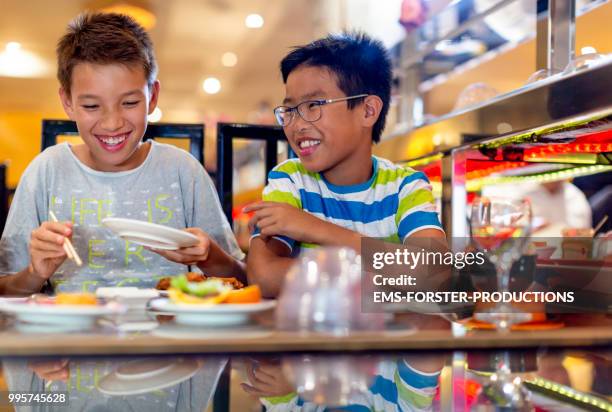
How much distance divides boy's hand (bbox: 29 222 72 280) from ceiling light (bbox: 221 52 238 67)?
463 centimetres

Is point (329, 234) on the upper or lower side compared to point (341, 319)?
upper

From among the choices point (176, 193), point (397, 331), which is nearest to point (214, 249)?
point (176, 193)

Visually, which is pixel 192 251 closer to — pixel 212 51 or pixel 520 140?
pixel 520 140

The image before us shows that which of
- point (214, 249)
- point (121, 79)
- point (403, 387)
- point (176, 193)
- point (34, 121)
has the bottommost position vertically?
point (403, 387)

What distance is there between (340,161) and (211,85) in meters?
4.35

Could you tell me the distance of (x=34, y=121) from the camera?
5371 mm

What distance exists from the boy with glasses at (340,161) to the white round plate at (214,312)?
0.57m

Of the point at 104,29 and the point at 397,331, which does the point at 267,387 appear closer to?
the point at 397,331

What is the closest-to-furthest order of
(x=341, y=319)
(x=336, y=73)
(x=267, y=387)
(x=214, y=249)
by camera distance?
(x=267, y=387), (x=341, y=319), (x=214, y=249), (x=336, y=73)

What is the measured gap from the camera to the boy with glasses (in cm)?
159

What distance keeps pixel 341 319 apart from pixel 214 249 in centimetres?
77

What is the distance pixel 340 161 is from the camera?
5.52 ft

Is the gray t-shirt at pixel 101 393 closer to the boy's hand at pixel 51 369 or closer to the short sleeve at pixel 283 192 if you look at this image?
the boy's hand at pixel 51 369

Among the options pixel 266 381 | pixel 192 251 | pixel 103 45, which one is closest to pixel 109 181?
pixel 103 45
